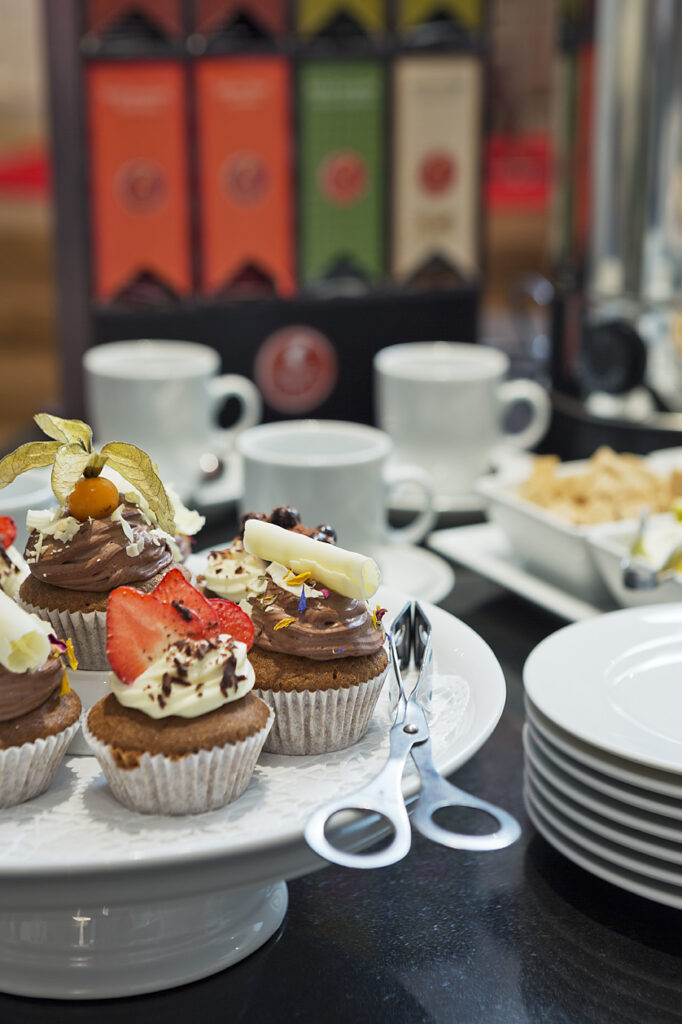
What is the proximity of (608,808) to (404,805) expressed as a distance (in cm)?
19

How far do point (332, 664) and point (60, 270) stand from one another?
1.73 meters

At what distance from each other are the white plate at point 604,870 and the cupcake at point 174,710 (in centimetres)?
25

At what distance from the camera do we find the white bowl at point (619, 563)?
123cm

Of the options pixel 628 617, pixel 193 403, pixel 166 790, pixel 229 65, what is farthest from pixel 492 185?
pixel 166 790

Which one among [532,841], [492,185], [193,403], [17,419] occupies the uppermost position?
[492,185]

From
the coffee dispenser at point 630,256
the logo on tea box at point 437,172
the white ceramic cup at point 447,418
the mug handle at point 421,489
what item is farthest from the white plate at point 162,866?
the logo on tea box at point 437,172

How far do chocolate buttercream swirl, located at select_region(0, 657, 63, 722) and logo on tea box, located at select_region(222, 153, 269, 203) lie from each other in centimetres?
179

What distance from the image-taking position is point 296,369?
269 cm

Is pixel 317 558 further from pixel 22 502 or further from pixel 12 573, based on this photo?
pixel 22 502

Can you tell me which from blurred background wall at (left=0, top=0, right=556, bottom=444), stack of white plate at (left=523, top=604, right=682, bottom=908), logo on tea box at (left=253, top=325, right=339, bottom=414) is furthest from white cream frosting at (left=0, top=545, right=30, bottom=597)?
blurred background wall at (left=0, top=0, right=556, bottom=444)

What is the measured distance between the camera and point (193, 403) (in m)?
1.68

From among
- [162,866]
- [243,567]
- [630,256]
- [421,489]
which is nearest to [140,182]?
[630,256]

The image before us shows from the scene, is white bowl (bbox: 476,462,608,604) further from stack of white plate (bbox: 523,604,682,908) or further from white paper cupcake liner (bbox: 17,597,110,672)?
white paper cupcake liner (bbox: 17,597,110,672)

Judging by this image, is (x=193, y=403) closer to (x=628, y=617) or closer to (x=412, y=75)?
(x=628, y=617)
